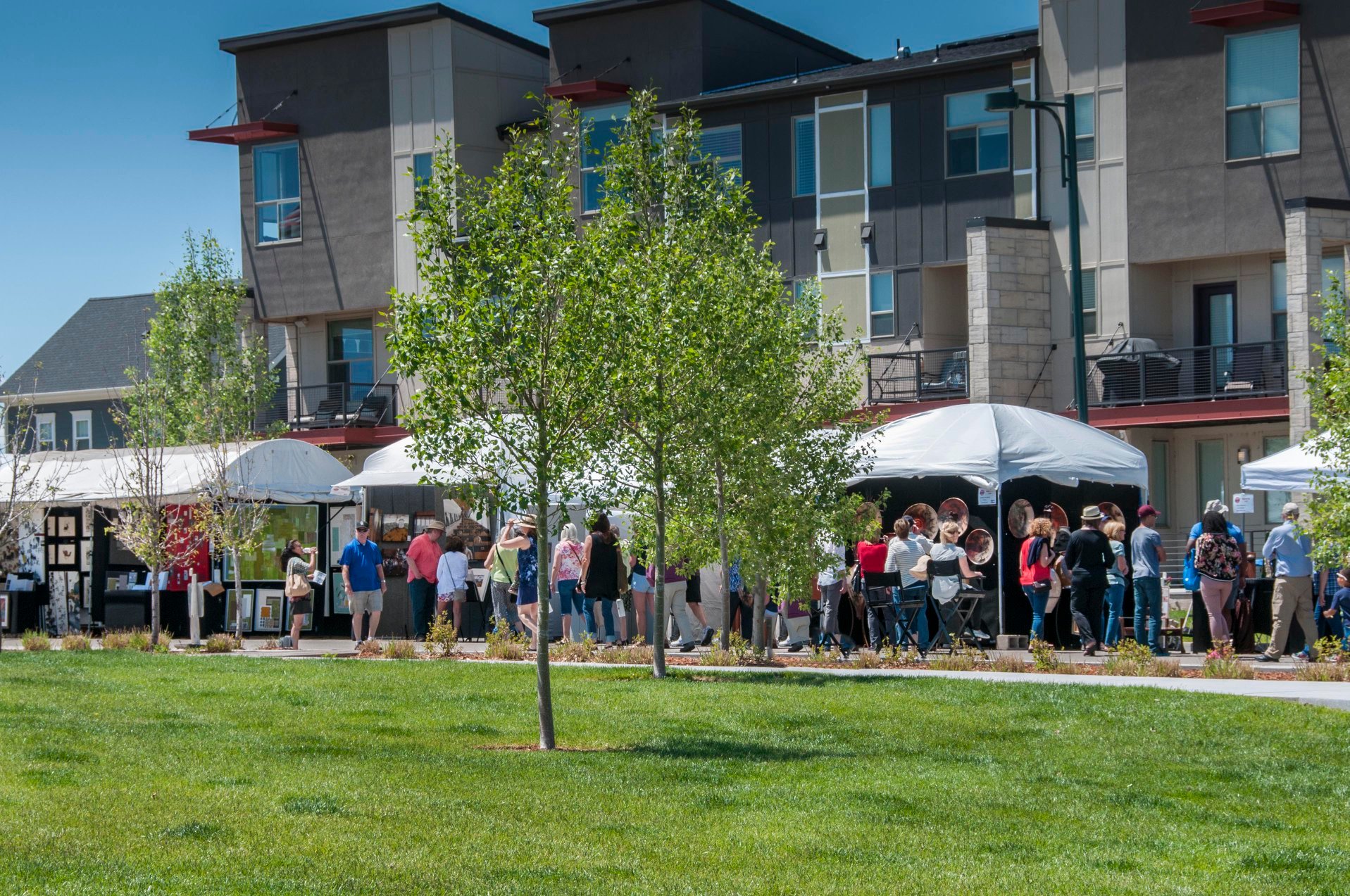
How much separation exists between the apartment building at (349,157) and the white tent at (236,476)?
47.8 feet

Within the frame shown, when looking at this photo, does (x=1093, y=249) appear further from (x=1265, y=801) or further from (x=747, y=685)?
(x=1265, y=801)

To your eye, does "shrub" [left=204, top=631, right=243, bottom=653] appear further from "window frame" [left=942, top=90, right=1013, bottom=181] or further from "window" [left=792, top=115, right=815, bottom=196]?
"window frame" [left=942, top=90, right=1013, bottom=181]

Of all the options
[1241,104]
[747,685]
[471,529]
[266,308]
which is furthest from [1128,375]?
[266,308]

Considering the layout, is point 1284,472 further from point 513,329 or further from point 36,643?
point 36,643

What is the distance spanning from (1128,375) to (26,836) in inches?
1108

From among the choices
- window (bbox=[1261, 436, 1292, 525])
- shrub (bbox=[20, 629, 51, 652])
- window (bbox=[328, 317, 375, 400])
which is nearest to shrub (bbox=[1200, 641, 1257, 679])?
shrub (bbox=[20, 629, 51, 652])

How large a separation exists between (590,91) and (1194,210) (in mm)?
13827

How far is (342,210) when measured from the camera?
44688mm

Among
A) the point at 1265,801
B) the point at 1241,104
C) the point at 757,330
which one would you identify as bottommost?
the point at 1265,801

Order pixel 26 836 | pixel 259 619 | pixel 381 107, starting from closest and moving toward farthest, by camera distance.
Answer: pixel 26 836
pixel 259 619
pixel 381 107

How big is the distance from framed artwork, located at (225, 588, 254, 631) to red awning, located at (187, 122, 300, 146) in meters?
20.0

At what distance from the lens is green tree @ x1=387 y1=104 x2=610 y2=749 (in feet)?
42.6

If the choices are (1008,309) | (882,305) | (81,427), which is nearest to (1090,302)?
(1008,309)

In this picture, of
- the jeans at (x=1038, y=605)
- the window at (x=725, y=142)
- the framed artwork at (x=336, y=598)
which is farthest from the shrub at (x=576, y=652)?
the window at (x=725, y=142)
